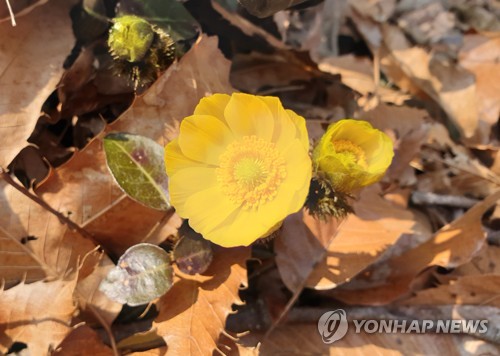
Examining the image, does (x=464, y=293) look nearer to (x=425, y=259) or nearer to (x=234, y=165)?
(x=425, y=259)

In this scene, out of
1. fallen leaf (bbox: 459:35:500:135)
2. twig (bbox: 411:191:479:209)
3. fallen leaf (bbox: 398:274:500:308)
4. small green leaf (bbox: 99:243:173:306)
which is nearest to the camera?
small green leaf (bbox: 99:243:173:306)

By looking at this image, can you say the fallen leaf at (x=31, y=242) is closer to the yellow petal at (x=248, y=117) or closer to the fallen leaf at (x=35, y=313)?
the fallen leaf at (x=35, y=313)

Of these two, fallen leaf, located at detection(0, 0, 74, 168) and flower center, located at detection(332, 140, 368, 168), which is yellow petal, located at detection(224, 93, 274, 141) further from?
fallen leaf, located at detection(0, 0, 74, 168)

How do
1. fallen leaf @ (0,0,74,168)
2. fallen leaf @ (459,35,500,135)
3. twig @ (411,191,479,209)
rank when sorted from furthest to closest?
fallen leaf @ (459,35,500,135), twig @ (411,191,479,209), fallen leaf @ (0,0,74,168)

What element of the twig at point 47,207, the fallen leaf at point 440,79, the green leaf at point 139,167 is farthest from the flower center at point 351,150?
the fallen leaf at point 440,79

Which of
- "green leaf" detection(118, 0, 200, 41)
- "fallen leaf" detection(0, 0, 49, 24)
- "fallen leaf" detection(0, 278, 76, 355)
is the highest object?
"fallen leaf" detection(0, 0, 49, 24)

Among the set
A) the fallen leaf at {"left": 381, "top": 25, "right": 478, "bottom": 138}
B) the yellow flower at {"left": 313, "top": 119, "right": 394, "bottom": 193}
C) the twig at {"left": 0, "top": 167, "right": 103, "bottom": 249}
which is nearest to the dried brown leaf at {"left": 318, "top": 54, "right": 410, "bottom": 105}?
the fallen leaf at {"left": 381, "top": 25, "right": 478, "bottom": 138}

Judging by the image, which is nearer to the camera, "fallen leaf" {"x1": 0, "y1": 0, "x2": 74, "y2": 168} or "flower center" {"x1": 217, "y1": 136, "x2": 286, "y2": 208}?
"flower center" {"x1": 217, "y1": 136, "x2": 286, "y2": 208}
